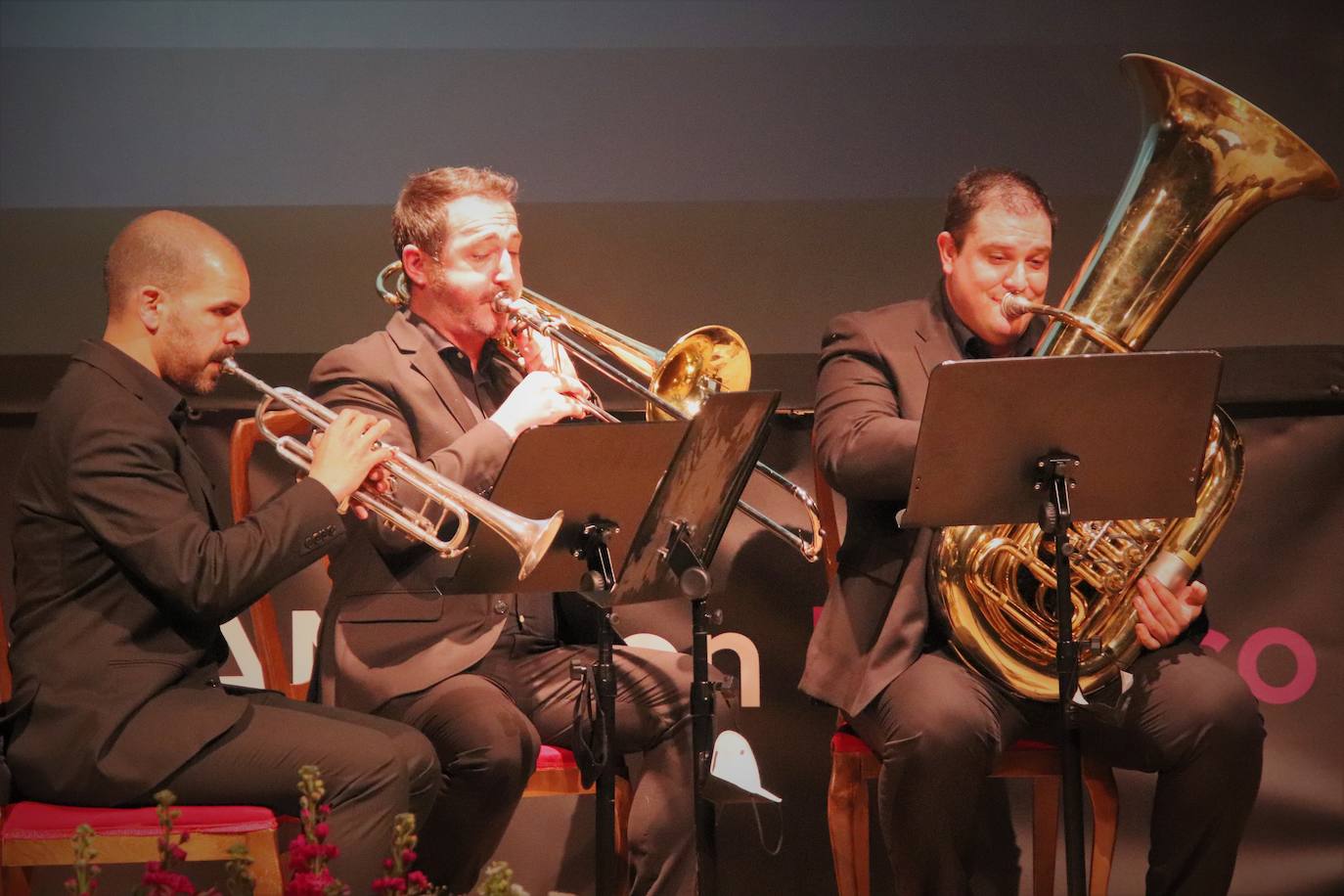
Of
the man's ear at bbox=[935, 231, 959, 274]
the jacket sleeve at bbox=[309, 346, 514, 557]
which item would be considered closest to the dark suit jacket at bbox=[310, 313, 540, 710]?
the jacket sleeve at bbox=[309, 346, 514, 557]

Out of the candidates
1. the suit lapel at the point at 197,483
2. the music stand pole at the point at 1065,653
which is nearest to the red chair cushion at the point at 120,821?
the suit lapel at the point at 197,483

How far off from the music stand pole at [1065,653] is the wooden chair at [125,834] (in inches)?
66.6

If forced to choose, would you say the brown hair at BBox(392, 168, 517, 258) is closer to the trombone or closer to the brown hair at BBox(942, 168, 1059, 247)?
the trombone

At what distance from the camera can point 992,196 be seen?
394 cm

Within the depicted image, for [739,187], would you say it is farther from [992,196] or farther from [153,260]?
[153,260]

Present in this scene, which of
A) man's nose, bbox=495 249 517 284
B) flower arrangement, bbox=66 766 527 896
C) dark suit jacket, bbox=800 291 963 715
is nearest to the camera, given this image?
flower arrangement, bbox=66 766 527 896

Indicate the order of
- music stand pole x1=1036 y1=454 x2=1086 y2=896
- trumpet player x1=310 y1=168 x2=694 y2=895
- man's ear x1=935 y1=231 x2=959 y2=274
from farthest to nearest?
man's ear x1=935 y1=231 x2=959 y2=274 → trumpet player x1=310 y1=168 x2=694 y2=895 → music stand pole x1=1036 y1=454 x2=1086 y2=896

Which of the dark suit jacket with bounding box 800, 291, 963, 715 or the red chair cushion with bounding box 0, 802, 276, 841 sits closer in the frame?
the red chair cushion with bounding box 0, 802, 276, 841

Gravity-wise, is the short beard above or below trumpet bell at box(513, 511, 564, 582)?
above

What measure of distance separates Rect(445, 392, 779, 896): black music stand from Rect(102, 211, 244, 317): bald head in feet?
3.02

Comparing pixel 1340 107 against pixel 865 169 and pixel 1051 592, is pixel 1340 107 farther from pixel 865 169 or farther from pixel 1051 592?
pixel 1051 592

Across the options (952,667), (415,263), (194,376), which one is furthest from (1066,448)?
(194,376)

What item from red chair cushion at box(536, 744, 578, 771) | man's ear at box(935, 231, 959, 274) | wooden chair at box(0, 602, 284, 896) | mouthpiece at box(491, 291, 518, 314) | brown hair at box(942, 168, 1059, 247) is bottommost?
wooden chair at box(0, 602, 284, 896)

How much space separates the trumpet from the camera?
2.99 metres
